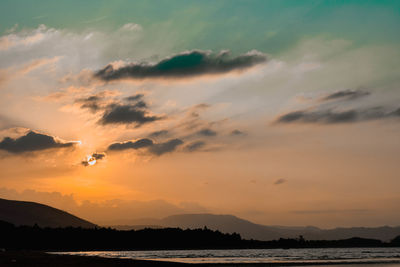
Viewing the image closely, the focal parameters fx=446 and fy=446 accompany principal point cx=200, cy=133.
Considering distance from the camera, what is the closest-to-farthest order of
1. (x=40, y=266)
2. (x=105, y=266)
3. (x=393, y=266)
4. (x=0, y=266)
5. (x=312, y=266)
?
(x=0, y=266) → (x=40, y=266) → (x=105, y=266) → (x=393, y=266) → (x=312, y=266)

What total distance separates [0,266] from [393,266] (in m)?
71.6

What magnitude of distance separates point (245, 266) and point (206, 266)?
361 inches

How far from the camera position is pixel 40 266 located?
238 ft

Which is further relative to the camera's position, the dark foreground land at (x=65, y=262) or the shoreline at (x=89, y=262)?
the shoreline at (x=89, y=262)

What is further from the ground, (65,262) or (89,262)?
(65,262)

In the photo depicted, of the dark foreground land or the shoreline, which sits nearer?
the dark foreground land

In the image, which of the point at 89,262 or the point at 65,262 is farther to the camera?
the point at 89,262

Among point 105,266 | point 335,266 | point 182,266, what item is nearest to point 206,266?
point 182,266

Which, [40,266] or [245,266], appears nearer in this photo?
[40,266]

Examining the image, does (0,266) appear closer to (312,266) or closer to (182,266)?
(182,266)

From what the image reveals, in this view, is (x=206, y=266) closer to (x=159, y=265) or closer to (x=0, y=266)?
(x=159, y=265)

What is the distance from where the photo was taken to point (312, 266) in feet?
308

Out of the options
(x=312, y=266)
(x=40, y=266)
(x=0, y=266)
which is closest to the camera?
(x=0, y=266)

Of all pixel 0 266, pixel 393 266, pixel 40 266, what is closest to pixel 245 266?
pixel 393 266
